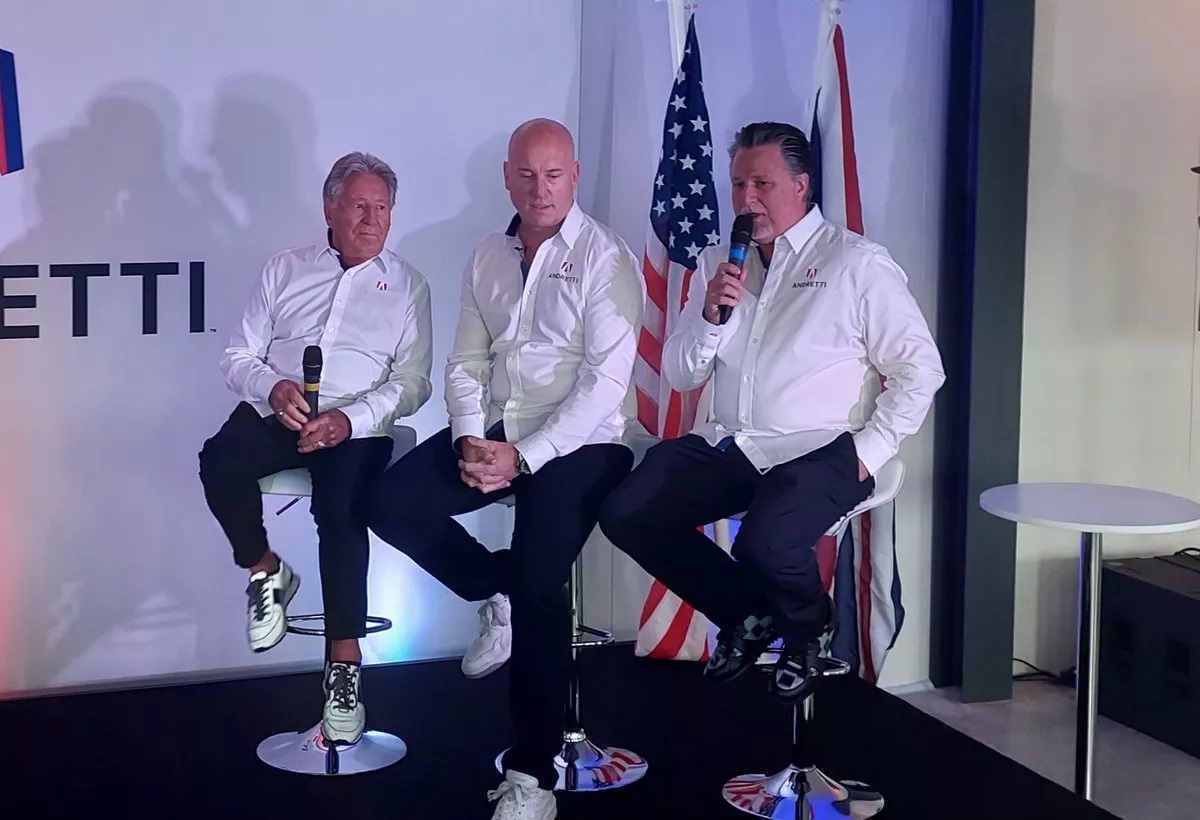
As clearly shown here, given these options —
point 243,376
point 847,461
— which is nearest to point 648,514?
point 847,461

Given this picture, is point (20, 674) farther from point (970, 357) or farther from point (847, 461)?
point (970, 357)

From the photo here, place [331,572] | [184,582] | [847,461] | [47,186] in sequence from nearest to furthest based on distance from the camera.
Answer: [847,461], [331,572], [47,186], [184,582]

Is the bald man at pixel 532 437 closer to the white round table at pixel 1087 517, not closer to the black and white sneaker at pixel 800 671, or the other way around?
the black and white sneaker at pixel 800 671

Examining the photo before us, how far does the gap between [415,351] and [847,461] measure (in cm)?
120

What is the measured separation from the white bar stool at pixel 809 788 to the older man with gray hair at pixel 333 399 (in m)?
0.94

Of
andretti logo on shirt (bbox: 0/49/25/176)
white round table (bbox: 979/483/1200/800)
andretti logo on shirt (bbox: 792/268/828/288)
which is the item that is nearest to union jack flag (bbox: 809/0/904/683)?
white round table (bbox: 979/483/1200/800)

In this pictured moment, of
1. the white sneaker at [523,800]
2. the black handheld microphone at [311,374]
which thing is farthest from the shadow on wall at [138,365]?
the white sneaker at [523,800]

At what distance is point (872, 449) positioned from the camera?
2.62 m

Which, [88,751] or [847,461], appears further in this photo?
[88,751]

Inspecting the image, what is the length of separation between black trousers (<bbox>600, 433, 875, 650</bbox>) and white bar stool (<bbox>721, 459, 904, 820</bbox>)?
5cm

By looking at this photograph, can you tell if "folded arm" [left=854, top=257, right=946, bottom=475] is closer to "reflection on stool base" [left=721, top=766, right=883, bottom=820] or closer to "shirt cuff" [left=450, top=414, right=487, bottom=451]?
"reflection on stool base" [left=721, top=766, right=883, bottom=820]

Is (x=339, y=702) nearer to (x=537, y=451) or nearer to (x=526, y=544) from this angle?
(x=526, y=544)

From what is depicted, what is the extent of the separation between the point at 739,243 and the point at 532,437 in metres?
0.65

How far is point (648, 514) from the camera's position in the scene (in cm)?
266
